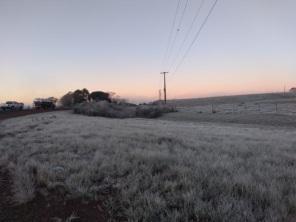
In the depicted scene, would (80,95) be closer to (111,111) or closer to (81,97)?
(81,97)

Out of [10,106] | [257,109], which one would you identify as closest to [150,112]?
[257,109]

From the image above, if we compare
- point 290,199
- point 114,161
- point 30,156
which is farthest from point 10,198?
point 290,199

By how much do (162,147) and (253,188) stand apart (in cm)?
460

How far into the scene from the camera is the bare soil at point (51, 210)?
4.53 meters

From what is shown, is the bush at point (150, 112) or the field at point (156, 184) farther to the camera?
the bush at point (150, 112)

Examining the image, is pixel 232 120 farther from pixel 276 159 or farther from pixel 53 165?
pixel 53 165

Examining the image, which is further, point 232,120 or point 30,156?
point 232,120

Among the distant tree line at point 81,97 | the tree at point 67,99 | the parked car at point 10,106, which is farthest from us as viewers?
the tree at point 67,99

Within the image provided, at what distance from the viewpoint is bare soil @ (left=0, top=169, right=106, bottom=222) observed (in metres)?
4.53

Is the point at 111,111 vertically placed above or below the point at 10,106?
below

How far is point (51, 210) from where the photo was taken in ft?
15.8

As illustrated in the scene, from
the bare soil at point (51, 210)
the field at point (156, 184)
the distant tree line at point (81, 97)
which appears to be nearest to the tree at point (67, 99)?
the distant tree line at point (81, 97)

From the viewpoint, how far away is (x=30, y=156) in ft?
27.7

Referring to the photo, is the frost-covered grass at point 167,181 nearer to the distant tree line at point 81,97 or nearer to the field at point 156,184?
the field at point 156,184
